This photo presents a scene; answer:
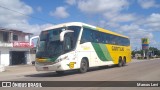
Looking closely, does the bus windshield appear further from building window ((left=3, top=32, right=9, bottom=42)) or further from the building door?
the building door

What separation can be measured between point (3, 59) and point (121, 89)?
116 feet

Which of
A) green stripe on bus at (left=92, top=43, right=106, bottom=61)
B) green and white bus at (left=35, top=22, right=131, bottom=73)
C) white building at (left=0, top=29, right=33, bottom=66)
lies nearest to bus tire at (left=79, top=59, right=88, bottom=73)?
green and white bus at (left=35, top=22, right=131, bottom=73)

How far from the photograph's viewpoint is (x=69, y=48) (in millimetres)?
18281

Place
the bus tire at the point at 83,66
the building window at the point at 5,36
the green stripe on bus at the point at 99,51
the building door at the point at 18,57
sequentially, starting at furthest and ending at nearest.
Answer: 1. the building door at the point at 18,57
2. the building window at the point at 5,36
3. the green stripe on bus at the point at 99,51
4. the bus tire at the point at 83,66

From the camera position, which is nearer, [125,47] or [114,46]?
[114,46]

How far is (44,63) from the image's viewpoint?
18.0 metres

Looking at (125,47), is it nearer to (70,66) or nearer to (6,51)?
(70,66)

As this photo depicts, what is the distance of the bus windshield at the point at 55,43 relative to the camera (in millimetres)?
17812

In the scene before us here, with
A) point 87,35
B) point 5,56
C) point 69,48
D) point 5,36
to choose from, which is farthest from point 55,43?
point 5,36

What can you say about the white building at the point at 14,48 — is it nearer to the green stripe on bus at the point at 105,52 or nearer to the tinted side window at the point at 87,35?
the green stripe on bus at the point at 105,52

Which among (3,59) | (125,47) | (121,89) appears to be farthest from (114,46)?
(3,59)

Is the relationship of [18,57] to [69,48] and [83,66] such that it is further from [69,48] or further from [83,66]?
[69,48]

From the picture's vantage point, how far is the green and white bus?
17.8m

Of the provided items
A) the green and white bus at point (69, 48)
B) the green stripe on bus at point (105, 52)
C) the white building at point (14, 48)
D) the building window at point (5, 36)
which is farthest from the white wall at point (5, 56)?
the green and white bus at point (69, 48)
